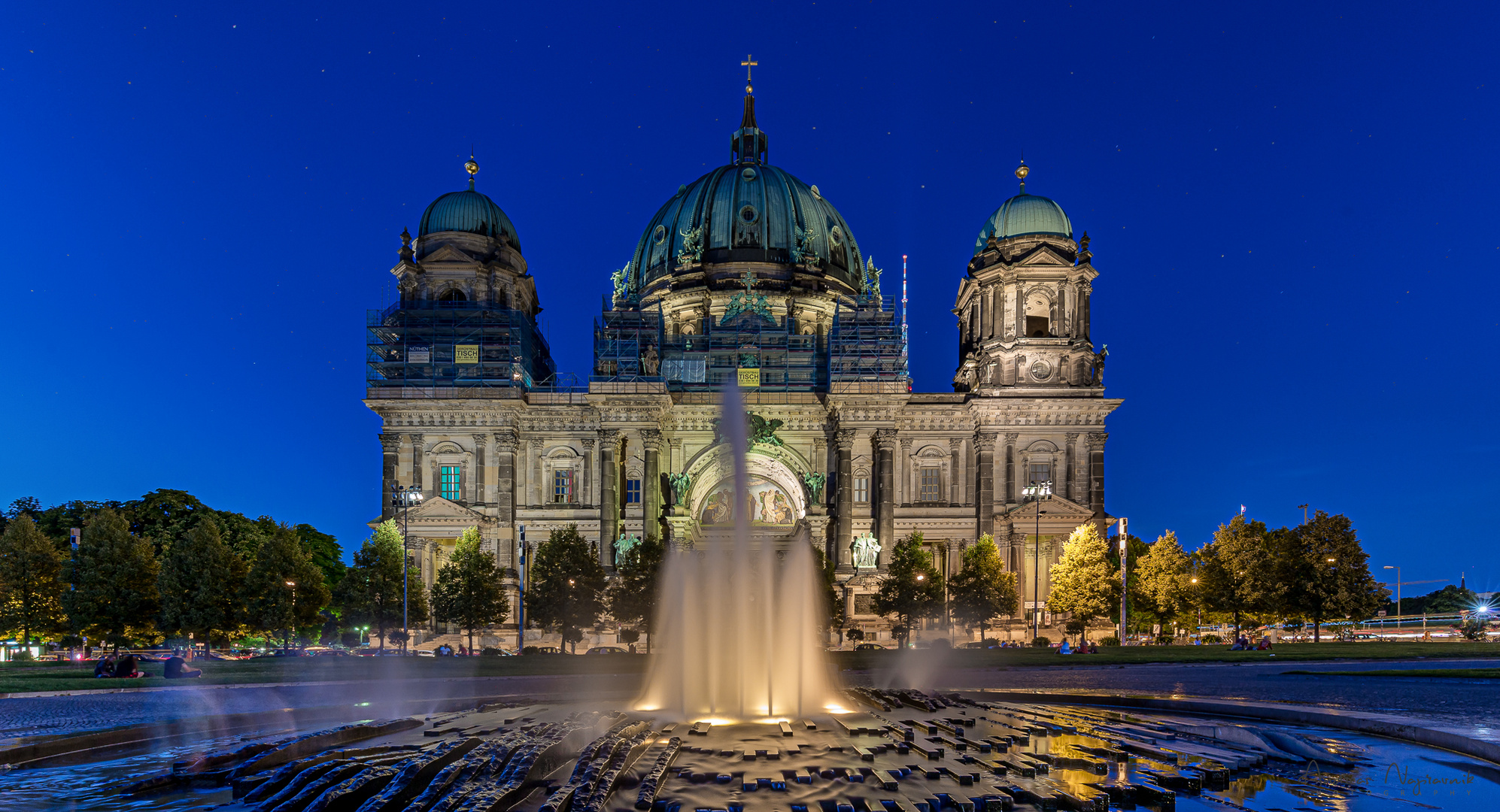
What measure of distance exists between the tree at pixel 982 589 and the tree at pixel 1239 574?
34.0 ft

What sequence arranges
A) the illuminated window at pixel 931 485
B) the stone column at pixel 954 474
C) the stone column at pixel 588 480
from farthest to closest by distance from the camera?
1. the illuminated window at pixel 931 485
2. the stone column at pixel 954 474
3. the stone column at pixel 588 480

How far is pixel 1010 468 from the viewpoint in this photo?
221 feet

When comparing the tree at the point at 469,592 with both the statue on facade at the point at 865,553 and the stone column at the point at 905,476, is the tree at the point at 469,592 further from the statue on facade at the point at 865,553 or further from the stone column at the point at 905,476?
the stone column at the point at 905,476

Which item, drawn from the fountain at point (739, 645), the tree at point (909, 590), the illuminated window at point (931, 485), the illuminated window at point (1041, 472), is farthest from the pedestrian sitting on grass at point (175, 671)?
the illuminated window at point (1041, 472)

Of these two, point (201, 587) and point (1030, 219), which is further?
point (1030, 219)

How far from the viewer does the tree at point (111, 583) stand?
153 ft

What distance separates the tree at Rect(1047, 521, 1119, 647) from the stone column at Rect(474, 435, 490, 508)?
35321 mm

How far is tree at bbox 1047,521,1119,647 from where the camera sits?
182 feet

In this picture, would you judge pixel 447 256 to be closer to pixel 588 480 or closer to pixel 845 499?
pixel 588 480

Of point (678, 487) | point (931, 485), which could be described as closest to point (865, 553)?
point (931, 485)

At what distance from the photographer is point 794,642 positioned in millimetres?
19828

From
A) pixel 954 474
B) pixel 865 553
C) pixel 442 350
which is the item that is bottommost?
pixel 865 553

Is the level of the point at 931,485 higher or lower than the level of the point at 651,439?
lower

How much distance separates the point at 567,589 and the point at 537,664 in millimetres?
14951
